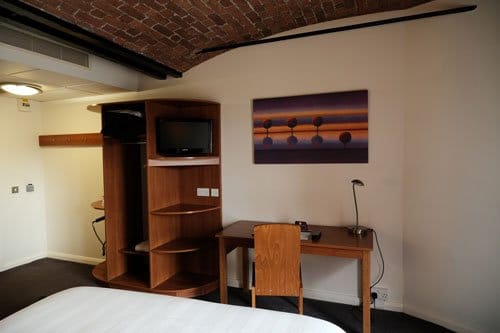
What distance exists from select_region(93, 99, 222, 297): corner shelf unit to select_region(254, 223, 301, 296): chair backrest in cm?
97

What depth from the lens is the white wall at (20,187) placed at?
149 inches

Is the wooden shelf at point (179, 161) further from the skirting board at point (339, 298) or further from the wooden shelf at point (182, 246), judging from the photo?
the skirting board at point (339, 298)

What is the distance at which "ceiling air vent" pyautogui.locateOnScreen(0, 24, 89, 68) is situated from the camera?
2.31 meters

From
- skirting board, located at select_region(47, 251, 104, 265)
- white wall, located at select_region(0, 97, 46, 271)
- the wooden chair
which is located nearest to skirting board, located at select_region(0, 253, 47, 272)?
white wall, located at select_region(0, 97, 46, 271)

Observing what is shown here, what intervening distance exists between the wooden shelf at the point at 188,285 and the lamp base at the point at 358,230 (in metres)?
1.55

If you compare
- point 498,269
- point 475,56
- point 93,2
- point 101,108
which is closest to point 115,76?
point 101,108

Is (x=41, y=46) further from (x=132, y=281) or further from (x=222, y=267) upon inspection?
(x=222, y=267)

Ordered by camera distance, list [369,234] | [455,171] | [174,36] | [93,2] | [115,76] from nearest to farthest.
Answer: [93,2] → [455,171] → [369,234] → [174,36] → [115,76]

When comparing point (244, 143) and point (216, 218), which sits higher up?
point (244, 143)

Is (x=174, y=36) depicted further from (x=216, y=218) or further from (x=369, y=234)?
(x=369, y=234)

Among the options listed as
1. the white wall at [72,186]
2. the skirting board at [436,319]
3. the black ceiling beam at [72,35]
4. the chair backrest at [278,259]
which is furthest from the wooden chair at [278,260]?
the white wall at [72,186]

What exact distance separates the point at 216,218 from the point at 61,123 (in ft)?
8.82

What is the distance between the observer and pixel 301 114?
293cm

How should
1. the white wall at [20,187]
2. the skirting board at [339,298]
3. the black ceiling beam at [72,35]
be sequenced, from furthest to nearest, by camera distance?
the white wall at [20,187]
the skirting board at [339,298]
the black ceiling beam at [72,35]
